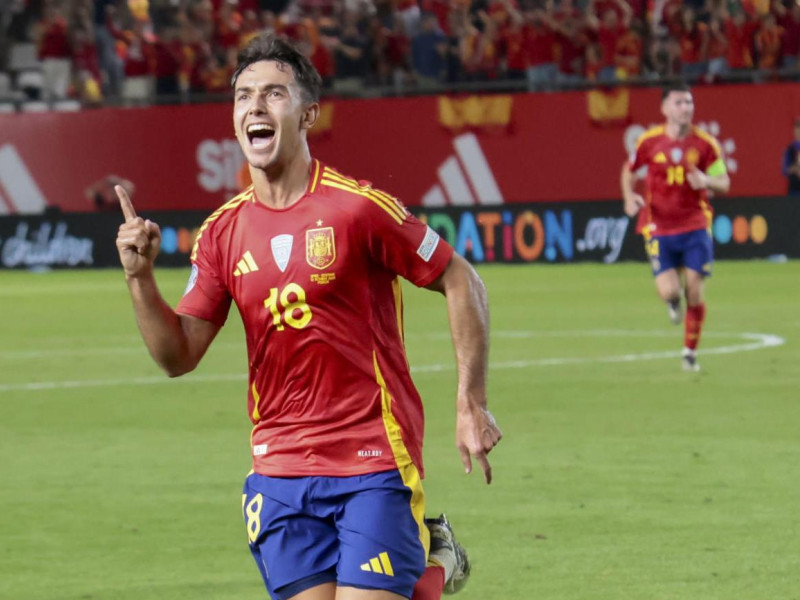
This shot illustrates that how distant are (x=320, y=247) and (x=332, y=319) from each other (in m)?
0.22

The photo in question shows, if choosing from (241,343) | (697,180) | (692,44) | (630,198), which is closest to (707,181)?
(697,180)

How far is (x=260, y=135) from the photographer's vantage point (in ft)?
18.1

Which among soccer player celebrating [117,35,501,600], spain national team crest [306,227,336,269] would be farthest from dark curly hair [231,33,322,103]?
spain national team crest [306,227,336,269]

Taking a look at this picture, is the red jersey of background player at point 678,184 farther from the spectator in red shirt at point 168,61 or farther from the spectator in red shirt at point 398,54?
the spectator in red shirt at point 168,61

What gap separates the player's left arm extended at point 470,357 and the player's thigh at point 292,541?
48 centimetres

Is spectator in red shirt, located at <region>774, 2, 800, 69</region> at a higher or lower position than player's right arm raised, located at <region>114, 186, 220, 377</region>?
lower

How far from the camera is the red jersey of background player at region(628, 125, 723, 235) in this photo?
1716 centimetres

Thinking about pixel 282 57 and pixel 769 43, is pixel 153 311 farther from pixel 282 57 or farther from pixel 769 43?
pixel 769 43

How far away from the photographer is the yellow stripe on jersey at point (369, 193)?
553 cm

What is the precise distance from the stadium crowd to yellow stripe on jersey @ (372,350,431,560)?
24.1 meters

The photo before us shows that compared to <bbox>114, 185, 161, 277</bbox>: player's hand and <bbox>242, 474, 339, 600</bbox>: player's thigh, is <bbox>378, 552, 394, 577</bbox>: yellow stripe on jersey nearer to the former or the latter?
<bbox>242, 474, 339, 600</bbox>: player's thigh

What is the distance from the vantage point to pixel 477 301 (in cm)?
555

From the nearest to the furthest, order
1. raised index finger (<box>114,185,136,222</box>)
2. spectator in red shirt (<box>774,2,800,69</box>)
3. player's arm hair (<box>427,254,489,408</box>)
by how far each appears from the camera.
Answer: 1. player's arm hair (<box>427,254,489,408</box>)
2. raised index finger (<box>114,185,136,222</box>)
3. spectator in red shirt (<box>774,2,800,69</box>)

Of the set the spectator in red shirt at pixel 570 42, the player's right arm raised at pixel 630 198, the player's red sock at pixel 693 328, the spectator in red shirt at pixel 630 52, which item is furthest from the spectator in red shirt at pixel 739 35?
the player's red sock at pixel 693 328
